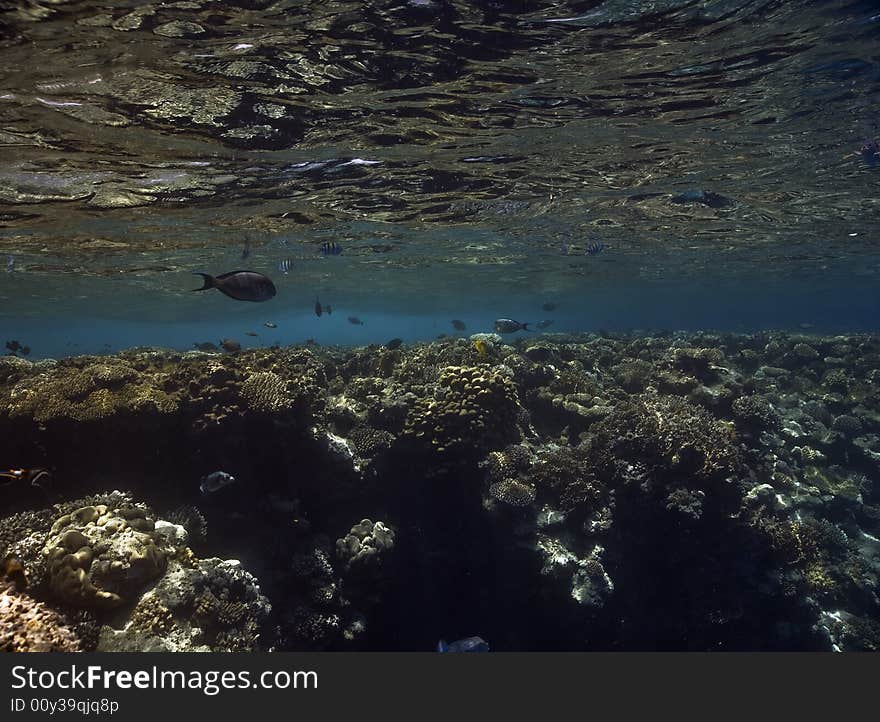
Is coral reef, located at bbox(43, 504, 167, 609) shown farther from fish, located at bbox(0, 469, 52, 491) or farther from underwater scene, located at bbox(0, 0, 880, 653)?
fish, located at bbox(0, 469, 52, 491)

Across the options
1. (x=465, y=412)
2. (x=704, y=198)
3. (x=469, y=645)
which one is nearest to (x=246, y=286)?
(x=465, y=412)

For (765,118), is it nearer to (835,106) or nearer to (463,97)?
(835,106)

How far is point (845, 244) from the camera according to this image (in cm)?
3150

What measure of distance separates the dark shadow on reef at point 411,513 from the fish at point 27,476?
0.15 meters

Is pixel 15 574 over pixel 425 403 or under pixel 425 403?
over

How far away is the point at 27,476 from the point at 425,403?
6188 mm

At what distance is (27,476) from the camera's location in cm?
644

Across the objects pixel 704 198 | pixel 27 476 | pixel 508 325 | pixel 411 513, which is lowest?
pixel 411 513

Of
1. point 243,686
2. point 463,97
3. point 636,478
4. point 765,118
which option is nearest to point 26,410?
point 243,686

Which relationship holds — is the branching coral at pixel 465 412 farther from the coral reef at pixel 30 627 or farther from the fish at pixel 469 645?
the coral reef at pixel 30 627

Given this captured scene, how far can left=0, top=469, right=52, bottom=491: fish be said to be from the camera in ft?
16.6

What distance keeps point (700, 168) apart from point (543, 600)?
14.7 m

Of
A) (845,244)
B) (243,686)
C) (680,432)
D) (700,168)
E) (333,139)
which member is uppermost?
(333,139)

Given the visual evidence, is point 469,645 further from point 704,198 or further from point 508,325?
point 704,198
